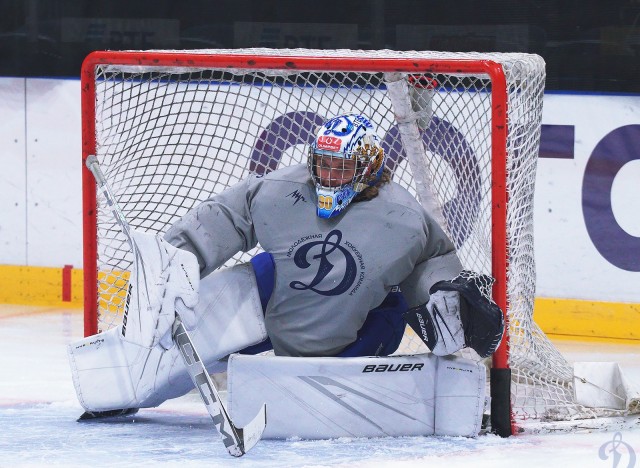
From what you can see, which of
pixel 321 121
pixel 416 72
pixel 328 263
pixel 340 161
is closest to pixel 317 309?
pixel 328 263

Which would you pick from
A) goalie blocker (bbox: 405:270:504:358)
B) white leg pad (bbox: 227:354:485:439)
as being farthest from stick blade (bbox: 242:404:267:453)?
goalie blocker (bbox: 405:270:504:358)

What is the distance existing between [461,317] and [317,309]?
0.42 meters

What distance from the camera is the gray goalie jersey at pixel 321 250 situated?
3.82m

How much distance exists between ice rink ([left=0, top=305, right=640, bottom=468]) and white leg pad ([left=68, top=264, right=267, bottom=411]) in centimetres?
9

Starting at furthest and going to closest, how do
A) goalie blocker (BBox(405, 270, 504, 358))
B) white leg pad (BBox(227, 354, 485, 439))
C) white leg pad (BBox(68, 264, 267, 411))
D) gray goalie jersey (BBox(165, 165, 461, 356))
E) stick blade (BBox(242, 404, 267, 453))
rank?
white leg pad (BBox(68, 264, 267, 411))
gray goalie jersey (BBox(165, 165, 461, 356))
white leg pad (BBox(227, 354, 485, 439))
goalie blocker (BBox(405, 270, 504, 358))
stick blade (BBox(242, 404, 267, 453))

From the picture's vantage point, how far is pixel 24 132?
636cm

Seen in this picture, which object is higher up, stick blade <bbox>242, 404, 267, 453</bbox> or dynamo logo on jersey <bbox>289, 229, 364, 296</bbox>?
dynamo logo on jersey <bbox>289, 229, 364, 296</bbox>

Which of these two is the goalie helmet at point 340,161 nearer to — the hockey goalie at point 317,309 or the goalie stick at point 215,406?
the hockey goalie at point 317,309

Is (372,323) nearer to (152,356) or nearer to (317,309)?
(317,309)

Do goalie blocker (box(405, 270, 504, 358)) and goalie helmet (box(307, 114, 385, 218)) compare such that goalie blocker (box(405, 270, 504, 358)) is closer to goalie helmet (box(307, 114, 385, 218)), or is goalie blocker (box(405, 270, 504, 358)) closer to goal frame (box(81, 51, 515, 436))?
goal frame (box(81, 51, 515, 436))

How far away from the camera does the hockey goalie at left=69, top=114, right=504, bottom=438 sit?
367 centimetres

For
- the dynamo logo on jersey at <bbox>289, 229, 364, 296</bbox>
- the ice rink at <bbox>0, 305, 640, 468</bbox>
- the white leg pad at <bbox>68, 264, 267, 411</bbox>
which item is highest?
the dynamo logo on jersey at <bbox>289, 229, 364, 296</bbox>

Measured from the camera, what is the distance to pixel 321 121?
15.8 ft

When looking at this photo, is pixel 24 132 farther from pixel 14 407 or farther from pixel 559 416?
pixel 559 416
